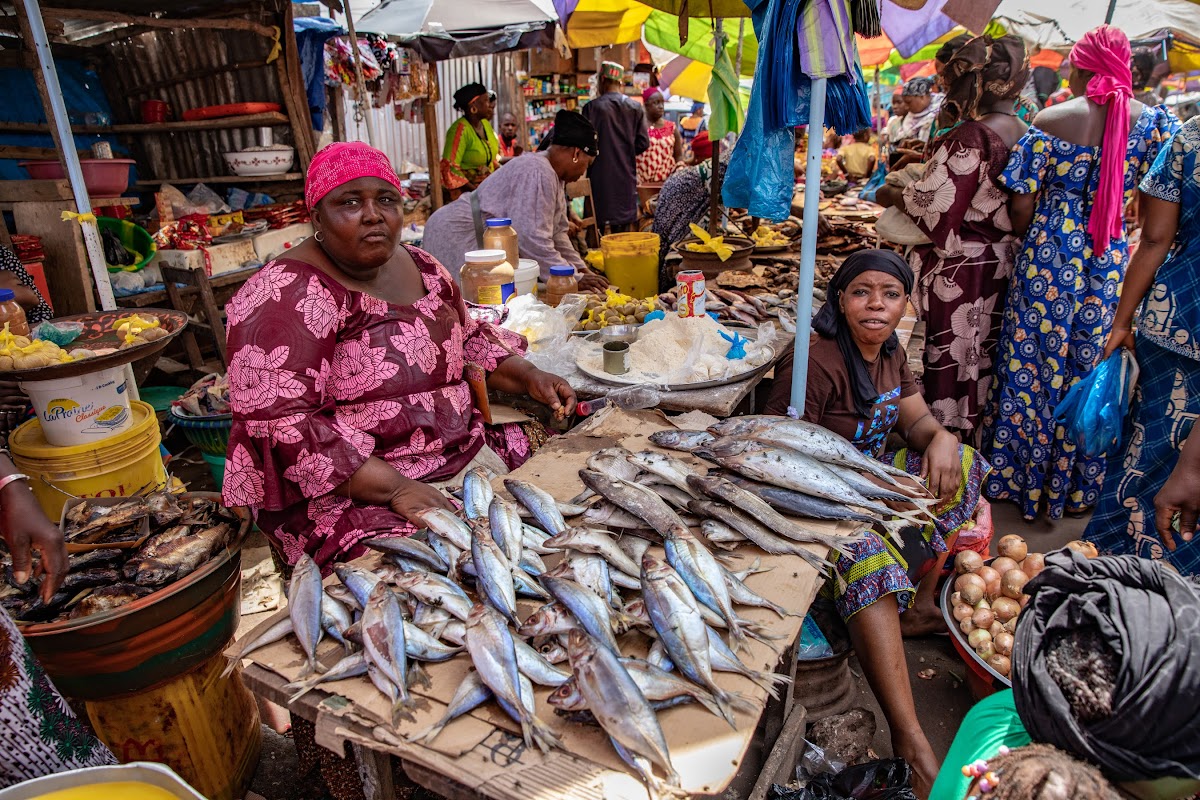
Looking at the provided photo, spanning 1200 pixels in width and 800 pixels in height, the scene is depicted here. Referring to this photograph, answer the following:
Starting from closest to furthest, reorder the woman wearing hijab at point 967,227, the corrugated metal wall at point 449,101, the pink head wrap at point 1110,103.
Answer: the pink head wrap at point 1110,103
the woman wearing hijab at point 967,227
the corrugated metal wall at point 449,101

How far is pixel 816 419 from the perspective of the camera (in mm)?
2893

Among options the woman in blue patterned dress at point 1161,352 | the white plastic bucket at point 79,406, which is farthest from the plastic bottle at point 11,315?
the woman in blue patterned dress at point 1161,352

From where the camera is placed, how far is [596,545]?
179cm

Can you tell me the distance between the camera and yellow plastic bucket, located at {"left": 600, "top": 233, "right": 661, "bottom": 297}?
526cm

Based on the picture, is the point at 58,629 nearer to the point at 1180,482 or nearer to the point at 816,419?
the point at 816,419

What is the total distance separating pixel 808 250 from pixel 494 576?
1906 mm

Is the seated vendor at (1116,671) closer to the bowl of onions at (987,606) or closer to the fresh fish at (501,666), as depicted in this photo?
the fresh fish at (501,666)

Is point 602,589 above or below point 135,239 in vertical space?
below

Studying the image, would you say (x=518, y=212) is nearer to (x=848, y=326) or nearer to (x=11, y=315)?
(x=848, y=326)

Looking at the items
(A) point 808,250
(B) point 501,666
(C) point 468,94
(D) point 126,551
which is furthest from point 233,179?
(B) point 501,666

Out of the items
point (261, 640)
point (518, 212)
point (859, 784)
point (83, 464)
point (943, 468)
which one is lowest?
point (859, 784)

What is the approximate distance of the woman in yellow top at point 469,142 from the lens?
8891mm

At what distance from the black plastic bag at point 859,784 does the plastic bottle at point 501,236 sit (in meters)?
3.33

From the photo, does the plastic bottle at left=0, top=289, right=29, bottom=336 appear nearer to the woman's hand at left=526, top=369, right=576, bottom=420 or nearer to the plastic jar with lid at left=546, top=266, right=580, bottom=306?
the woman's hand at left=526, top=369, right=576, bottom=420
